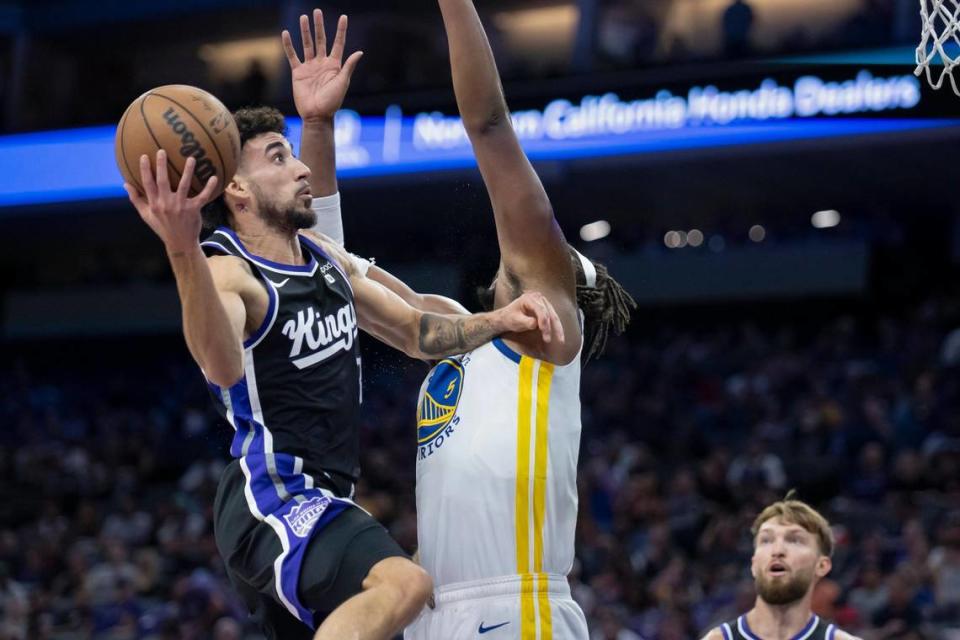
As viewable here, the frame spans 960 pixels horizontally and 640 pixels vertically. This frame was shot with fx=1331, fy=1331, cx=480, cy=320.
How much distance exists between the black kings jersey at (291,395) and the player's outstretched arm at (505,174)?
598 millimetres

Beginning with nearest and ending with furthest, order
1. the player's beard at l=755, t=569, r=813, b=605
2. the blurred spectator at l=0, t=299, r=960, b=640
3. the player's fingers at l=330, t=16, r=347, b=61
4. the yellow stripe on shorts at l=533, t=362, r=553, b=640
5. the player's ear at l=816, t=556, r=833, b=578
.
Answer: the yellow stripe on shorts at l=533, t=362, r=553, b=640 → the player's fingers at l=330, t=16, r=347, b=61 → the player's beard at l=755, t=569, r=813, b=605 → the player's ear at l=816, t=556, r=833, b=578 → the blurred spectator at l=0, t=299, r=960, b=640

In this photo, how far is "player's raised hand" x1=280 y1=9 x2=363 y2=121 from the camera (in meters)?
4.68

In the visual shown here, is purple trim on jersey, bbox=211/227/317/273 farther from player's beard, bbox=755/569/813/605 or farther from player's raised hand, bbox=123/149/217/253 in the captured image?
player's beard, bbox=755/569/813/605

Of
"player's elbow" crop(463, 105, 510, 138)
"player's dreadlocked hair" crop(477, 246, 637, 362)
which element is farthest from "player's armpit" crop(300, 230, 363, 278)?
"player's elbow" crop(463, 105, 510, 138)

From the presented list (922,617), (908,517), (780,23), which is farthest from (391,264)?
(922,617)

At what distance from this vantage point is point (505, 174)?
13.1 feet

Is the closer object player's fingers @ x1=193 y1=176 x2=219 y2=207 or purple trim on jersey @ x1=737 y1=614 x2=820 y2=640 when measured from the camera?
player's fingers @ x1=193 y1=176 x2=219 y2=207

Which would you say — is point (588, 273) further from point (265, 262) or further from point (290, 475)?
point (290, 475)

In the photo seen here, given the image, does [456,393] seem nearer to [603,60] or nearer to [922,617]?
[922,617]

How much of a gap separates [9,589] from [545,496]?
10.0 metres

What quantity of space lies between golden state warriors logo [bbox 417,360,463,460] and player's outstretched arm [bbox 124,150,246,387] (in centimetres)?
77

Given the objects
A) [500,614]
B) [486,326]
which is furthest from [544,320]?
[500,614]

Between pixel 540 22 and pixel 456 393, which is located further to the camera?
pixel 540 22

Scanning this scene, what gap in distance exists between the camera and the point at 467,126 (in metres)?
4.00
